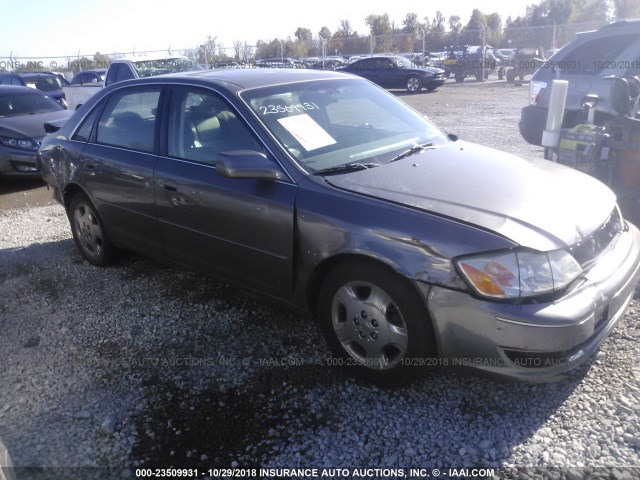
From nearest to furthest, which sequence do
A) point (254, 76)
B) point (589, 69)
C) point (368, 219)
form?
point (368, 219) → point (254, 76) → point (589, 69)

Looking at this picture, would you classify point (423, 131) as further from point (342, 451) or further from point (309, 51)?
point (309, 51)

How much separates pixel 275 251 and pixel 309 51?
4017 cm

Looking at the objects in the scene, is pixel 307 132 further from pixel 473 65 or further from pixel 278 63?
pixel 473 65

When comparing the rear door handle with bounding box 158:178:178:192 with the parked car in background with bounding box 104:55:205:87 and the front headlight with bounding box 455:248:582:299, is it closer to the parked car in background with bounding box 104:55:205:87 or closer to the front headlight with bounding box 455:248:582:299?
the front headlight with bounding box 455:248:582:299

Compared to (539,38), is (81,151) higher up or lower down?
lower down

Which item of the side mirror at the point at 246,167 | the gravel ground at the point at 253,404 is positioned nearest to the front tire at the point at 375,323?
the gravel ground at the point at 253,404

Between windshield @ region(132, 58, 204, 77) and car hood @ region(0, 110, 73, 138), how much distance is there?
4.36m

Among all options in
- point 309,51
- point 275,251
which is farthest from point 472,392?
point 309,51

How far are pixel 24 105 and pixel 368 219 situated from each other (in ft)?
28.0

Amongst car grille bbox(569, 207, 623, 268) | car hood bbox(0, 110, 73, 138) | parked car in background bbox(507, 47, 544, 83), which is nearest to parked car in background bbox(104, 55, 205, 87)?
car hood bbox(0, 110, 73, 138)

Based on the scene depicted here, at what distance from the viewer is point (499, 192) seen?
2930 mm

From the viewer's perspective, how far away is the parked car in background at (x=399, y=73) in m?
22.2

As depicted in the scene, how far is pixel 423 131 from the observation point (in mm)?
3961

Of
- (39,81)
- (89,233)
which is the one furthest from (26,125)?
(39,81)
